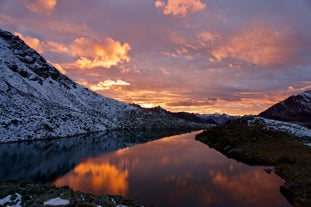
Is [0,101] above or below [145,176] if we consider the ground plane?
above

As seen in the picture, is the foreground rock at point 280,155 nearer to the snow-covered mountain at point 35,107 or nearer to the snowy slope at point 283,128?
the snowy slope at point 283,128

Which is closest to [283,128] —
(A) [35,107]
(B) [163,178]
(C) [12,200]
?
(B) [163,178]

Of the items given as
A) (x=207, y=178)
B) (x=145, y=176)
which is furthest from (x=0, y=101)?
(x=207, y=178)

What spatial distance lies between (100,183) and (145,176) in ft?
27.2

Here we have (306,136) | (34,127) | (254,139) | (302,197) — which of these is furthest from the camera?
(34,127)

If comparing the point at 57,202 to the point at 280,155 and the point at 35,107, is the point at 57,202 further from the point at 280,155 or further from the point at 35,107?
the point at 35,107

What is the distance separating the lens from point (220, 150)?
252ft

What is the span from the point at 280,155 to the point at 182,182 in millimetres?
29457

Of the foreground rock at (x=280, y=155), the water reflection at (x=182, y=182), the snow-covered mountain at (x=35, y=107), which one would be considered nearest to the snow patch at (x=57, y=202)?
the water reflection at (x=182, y=182)

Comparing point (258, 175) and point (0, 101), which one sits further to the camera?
point (0, 101)

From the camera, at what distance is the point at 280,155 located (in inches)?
2181

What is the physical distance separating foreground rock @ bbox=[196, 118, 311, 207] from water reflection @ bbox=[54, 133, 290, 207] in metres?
2.14

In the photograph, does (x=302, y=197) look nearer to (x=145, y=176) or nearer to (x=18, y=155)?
(x=145, y=176)

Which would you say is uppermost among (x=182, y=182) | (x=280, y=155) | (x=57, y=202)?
(x=57, y=202)
